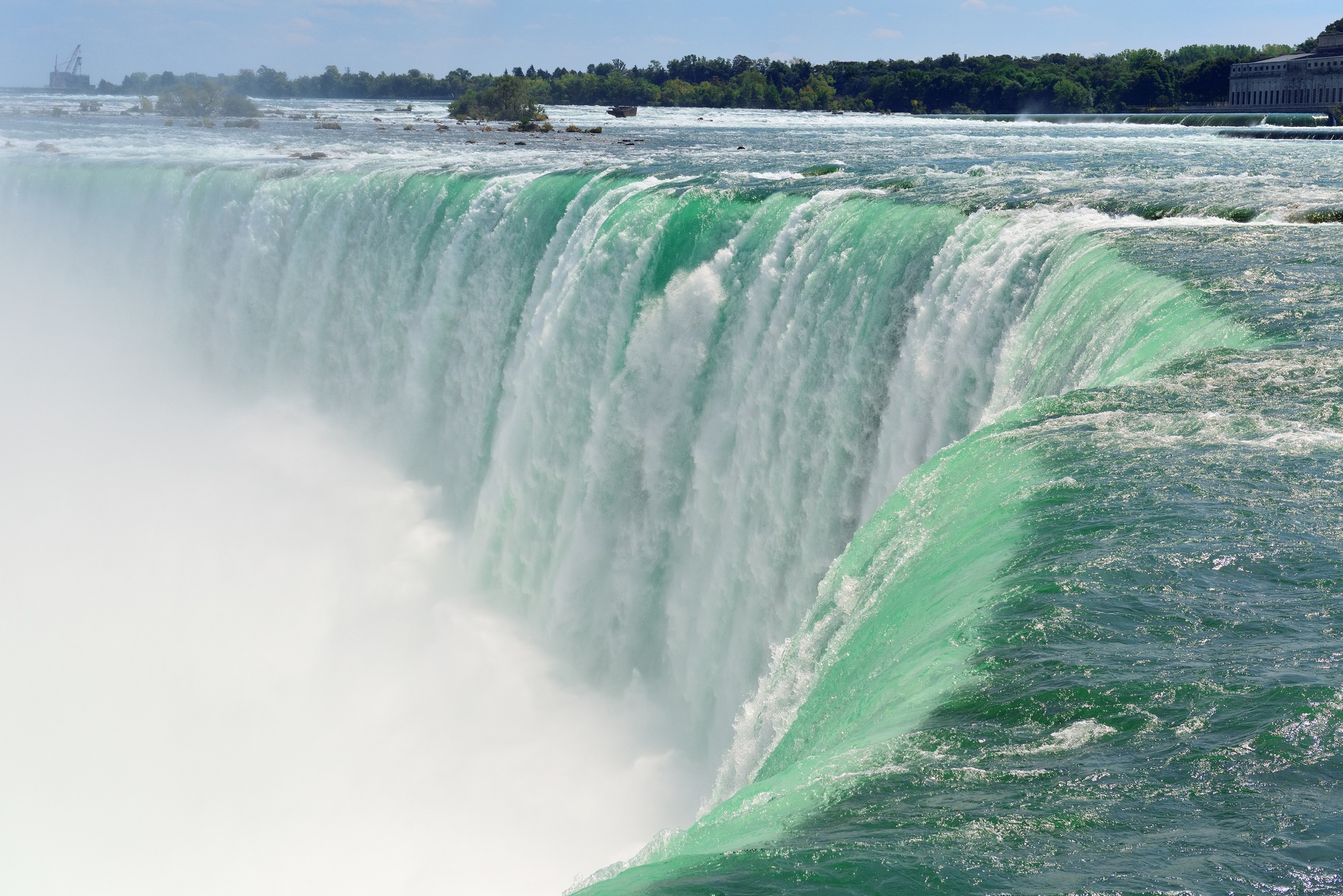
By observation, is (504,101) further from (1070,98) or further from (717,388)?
(717,388)

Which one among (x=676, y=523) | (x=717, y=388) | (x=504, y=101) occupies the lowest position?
(x=676, y=523)

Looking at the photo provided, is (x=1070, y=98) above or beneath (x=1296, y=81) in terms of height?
above

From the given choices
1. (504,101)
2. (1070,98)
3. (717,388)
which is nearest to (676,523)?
(717,388)

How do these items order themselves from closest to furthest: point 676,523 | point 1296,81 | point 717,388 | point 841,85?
point 717,388, point 676,523, point 1296,81, point 841,85

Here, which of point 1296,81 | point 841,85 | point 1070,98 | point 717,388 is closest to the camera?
point 717,388

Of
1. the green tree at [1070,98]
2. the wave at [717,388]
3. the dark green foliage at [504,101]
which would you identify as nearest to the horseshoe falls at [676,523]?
the wave at [717,388]

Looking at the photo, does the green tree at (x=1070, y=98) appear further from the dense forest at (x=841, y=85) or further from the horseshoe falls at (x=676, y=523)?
the horseshoe falls at (x=676, y=523)

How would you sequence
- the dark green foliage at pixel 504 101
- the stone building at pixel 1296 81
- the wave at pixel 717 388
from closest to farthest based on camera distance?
the wave at pixel 717 388, the stone building at pixel 1296 81, the dark green foliage at pixel 504 101

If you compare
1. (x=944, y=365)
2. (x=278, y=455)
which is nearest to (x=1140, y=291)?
(x=944, y=365)
